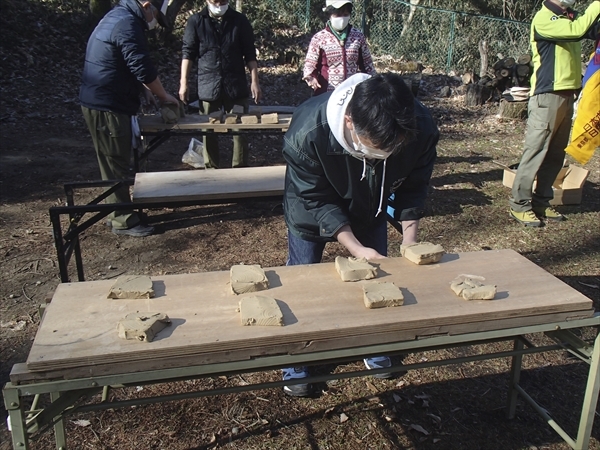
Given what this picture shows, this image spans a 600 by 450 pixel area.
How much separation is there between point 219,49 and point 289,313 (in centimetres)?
407

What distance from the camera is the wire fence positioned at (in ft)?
38.3

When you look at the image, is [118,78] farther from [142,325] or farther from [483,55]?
[483,55]

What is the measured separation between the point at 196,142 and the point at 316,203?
464cm

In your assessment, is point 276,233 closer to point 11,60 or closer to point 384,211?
→ point 384,211

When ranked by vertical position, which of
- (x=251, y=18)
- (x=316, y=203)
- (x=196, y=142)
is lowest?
(x=196, y=142)

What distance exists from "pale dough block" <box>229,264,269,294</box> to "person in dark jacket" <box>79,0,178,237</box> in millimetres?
2751

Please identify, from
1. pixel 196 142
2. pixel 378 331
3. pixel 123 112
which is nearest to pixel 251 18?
pixel 196 142

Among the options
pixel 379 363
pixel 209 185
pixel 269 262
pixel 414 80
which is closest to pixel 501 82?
pixel 414 80

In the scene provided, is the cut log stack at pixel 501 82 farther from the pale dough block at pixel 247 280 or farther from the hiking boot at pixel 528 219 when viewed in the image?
the pale dough block at pixel 247 280

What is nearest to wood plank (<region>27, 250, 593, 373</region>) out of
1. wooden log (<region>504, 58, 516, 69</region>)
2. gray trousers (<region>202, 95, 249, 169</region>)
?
gray trousers (<region>202, 95, 249, 169</region>)

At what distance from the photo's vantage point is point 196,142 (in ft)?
22.2


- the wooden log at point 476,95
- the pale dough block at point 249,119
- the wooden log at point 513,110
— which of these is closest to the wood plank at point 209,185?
the pale dough block at point 249,119

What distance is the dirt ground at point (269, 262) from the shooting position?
2.67 metres

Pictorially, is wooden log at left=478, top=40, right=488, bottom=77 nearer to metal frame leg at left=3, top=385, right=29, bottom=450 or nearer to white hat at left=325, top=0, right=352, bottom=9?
white hat at left=325, top=0, right=352, bottom=9
